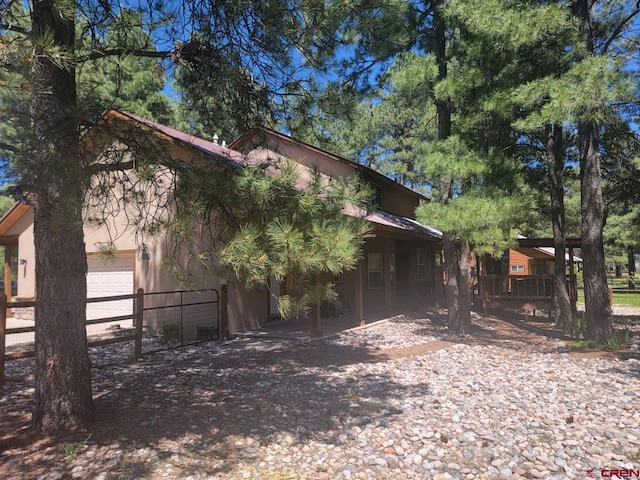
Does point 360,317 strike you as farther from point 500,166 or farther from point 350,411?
point 350,411

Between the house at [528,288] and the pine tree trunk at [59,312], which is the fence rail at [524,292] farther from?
the pine tree trunk at [59,312]

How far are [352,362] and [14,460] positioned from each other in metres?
5.16

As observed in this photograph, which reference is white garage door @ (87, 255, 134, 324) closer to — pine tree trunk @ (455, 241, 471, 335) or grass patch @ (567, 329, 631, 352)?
pine tree trunk @ (455, 241, 471, 335)

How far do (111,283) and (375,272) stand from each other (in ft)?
31.8

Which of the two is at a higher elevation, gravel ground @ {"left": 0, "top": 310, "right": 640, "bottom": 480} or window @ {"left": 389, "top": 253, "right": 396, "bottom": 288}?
window @ {"left": 389, "top": 253, "right": 396, "bottom": 288}

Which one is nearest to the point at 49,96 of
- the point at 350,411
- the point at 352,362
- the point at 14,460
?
the point at 14,460

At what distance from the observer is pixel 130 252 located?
36.9ft

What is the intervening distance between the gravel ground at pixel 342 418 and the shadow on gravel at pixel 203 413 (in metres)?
0.02

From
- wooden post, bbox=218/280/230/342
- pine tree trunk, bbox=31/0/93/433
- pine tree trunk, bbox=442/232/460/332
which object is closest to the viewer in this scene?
pine tree trunk, bbox=31/0/93/433

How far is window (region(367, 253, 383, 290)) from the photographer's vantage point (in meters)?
17.4

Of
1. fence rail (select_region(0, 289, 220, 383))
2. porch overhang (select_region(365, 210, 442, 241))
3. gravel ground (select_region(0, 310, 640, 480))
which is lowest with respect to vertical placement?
gravel ground (select_region(0, 310, 640, 480))

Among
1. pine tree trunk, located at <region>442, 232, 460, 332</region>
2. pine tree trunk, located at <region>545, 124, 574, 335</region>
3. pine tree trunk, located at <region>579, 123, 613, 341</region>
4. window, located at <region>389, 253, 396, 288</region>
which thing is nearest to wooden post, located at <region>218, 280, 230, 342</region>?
pine tree trunk, located at <region>442, 232, 460, 332</region>

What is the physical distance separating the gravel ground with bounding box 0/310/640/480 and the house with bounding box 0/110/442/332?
1602mm

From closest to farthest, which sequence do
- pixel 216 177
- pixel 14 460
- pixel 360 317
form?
pixel 14 460 < pixel 216 177 < pixel 360 317
